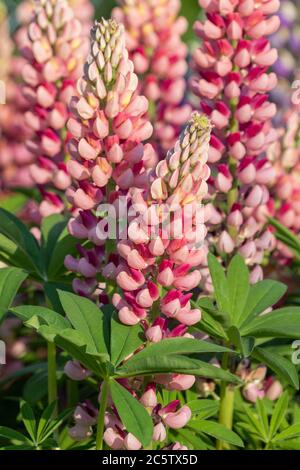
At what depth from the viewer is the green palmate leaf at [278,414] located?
183 cm

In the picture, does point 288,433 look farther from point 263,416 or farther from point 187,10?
point 187,10

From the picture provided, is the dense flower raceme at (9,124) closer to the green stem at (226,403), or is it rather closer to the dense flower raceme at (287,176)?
the dense flower raceme at (287,176)

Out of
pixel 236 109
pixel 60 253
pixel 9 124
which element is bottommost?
pixel 60 253

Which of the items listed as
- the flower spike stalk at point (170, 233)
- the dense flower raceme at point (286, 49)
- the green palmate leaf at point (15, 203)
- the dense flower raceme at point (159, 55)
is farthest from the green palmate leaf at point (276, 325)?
the dense flower raceme at point (286, 49)

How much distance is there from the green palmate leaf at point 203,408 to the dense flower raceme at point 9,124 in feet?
6.01

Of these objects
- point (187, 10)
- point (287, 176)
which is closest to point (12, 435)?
point (287, 176)

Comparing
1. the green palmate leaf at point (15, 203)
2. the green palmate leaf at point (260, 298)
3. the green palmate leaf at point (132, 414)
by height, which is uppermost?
the green palmate leaf at point (15, 203)

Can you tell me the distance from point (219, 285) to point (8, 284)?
396mm

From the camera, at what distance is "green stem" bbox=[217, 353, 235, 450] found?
1.83 m

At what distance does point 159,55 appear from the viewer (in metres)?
2.64

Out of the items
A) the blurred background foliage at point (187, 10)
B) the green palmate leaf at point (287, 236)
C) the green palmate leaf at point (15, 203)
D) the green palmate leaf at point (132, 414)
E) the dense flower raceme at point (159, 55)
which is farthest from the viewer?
the blurred background foliage at point (187, 10)

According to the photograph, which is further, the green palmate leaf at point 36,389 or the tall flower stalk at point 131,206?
the green palmate leaf at point 36,389

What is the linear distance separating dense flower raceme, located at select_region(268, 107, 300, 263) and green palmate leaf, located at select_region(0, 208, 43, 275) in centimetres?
66

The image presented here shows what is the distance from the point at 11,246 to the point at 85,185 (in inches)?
9.4
